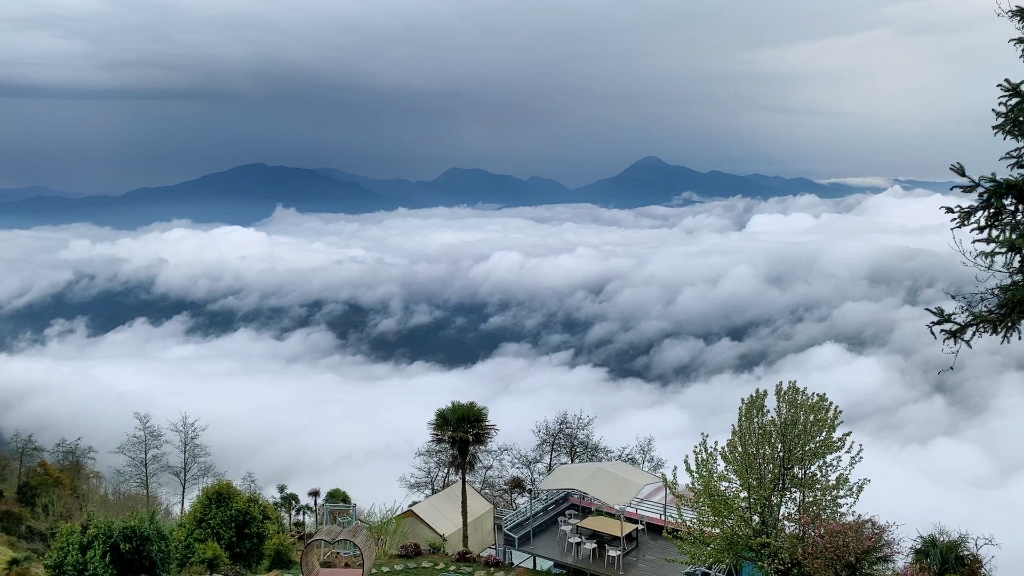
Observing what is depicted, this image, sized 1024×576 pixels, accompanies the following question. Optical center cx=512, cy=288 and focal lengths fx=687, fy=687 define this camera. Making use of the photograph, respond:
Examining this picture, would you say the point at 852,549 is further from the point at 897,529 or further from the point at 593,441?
the point at 593,441

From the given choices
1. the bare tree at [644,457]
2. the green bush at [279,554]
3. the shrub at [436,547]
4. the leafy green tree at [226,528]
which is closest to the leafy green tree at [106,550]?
the leafy green tree at [226,528]

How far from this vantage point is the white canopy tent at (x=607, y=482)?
21938 millimetres

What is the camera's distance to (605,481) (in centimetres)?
2252

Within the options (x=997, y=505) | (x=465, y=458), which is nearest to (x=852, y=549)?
(x=465, y=458)

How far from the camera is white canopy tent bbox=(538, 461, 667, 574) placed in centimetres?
2194

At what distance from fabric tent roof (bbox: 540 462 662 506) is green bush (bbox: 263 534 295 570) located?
8.18 meters

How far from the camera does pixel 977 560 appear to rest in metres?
18.1

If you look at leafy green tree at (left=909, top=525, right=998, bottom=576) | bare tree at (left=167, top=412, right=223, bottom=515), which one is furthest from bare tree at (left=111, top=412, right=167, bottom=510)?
leafy green tree at (left=909, top=525, right=998, bottom=576)

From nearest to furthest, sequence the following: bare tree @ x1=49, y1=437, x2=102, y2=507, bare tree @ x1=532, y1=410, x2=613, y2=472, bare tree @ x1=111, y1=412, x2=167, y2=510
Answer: bare tree @ x1=532, y1=410, x2=613, y2=472 → bare tree @ x1=49, y1=437, x2=102, y2=507 → bare tree @ x1=111, y1=412, x2=167, y2=510

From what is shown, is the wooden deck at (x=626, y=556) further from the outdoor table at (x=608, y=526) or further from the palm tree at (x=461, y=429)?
the palm tree at (x=461, y=429)

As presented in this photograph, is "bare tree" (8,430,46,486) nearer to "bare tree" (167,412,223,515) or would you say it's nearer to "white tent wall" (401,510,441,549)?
"bare tree" (167,412,223,515)

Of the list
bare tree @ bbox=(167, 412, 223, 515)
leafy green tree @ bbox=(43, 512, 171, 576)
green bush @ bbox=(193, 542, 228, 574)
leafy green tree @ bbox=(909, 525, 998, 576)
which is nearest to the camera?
leafy green tree @ bbox=(43, 512, 171, 576)

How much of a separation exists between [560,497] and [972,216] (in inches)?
774

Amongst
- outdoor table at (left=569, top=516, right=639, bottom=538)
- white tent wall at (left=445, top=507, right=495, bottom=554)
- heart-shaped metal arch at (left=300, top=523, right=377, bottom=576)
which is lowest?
white tent wall at (left=445, top=507, right=495, bottom=554)
